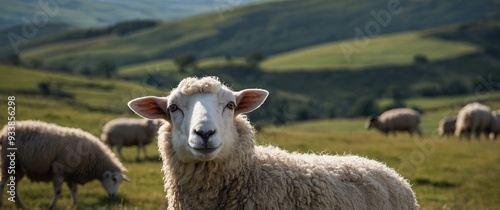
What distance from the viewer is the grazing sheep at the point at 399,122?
124 ft

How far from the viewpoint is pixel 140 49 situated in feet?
625

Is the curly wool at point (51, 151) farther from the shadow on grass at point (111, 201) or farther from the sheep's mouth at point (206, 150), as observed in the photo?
the sheep's mouth at point (206, 150)

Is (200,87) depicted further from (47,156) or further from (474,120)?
(474,120)

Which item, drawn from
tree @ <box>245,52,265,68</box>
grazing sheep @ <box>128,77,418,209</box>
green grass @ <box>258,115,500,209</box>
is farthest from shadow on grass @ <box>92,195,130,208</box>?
tree @ <box>245,52,265,68</box>

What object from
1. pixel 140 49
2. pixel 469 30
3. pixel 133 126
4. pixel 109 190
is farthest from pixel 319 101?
pixel 109 190

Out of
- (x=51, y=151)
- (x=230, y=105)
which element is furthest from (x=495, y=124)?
(x=230, y=105)

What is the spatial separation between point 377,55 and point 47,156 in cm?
14115

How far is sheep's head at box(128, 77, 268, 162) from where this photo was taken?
212 inches

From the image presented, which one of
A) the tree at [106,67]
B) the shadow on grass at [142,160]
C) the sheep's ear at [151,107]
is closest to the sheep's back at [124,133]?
the shadow on grass at [142,160]

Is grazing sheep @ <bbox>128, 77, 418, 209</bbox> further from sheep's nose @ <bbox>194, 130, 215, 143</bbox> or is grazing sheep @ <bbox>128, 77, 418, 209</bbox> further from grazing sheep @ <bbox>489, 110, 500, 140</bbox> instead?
grazing sheep @ <bbox>489, 110, 500, 140</bbox>

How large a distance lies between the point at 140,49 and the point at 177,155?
189280 mm

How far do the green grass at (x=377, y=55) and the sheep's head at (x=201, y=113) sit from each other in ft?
440

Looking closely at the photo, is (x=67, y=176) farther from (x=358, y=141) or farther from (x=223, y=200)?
(x=358, y=141)

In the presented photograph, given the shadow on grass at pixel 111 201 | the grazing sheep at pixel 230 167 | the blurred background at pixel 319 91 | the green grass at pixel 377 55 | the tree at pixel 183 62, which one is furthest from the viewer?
the green grass at pixel 377 55
